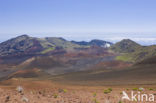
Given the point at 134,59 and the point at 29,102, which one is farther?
the point at 134,59

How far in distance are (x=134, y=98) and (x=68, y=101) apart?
20.6ft

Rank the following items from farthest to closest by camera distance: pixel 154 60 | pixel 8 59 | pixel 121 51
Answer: pixel 121 51 < pixel 8 59 < pixel 154 60

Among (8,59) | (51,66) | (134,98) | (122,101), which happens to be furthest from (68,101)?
(8,59)

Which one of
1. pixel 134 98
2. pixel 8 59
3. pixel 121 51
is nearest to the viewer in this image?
pixel 134 98

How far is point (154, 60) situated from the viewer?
6384 cm

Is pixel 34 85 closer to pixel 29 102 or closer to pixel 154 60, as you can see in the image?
pixel 29 102

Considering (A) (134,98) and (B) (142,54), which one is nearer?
(A) (134,98)

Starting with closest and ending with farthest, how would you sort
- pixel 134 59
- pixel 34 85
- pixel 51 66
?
pixel 34 85 → pixel 51 66 → pixel 134 59

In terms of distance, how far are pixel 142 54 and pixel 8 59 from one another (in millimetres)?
106959

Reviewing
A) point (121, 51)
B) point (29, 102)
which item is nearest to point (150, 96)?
point (29, 102)

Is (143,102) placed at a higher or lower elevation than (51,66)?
higher

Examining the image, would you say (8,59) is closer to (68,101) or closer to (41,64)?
(41,64)

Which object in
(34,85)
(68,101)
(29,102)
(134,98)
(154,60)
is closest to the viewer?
(29,102)

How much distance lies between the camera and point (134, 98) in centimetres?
1617
